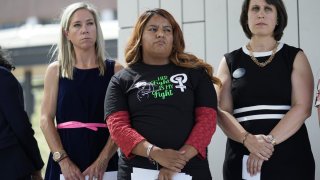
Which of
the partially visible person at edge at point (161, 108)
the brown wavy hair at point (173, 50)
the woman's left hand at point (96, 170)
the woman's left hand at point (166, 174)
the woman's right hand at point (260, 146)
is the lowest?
the woman's left hand at point (96, 170)

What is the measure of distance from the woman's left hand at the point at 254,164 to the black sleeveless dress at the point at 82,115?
31.9 inches

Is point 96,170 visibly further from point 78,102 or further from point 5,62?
point 5,62

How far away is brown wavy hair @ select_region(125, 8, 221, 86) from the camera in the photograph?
10.3 feet

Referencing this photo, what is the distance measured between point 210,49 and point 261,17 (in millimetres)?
1264

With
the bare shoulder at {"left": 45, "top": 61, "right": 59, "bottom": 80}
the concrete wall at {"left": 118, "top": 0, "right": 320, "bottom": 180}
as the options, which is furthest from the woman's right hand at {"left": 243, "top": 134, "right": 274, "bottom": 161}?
the bare shoulder at {"left": 45, "top": 61, "right": 59, "bottom": 80}

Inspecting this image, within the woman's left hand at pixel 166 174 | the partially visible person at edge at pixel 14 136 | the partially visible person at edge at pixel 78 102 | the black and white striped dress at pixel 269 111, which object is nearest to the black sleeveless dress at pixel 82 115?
the partially visible person at edge at pixel 78 102

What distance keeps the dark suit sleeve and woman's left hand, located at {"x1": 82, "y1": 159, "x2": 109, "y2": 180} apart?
17.8 inches

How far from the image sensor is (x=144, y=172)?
2934mm

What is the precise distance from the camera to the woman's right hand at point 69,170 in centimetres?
332

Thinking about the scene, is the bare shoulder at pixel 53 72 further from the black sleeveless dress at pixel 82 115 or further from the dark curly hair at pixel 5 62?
the dark curly hair at pixel 5 62

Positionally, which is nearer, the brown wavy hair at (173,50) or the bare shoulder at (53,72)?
the brown wavy hair at (173,50)

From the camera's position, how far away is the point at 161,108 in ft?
9.71

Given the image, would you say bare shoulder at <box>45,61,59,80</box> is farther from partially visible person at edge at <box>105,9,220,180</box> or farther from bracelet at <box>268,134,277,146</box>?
bracelet at <box>268,134,277,146</box>

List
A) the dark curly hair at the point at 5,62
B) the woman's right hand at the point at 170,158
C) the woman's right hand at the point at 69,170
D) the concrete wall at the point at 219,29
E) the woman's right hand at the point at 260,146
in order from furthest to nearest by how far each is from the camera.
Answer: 1. the concrete wall at the point at 219,29
2. the dark curly hair at the point at 5,62
3. the woman's right hand at the point at 69,170
4. the woman's right hand at the point at 260,146
5. the woman's right hand at the point at 170,158
